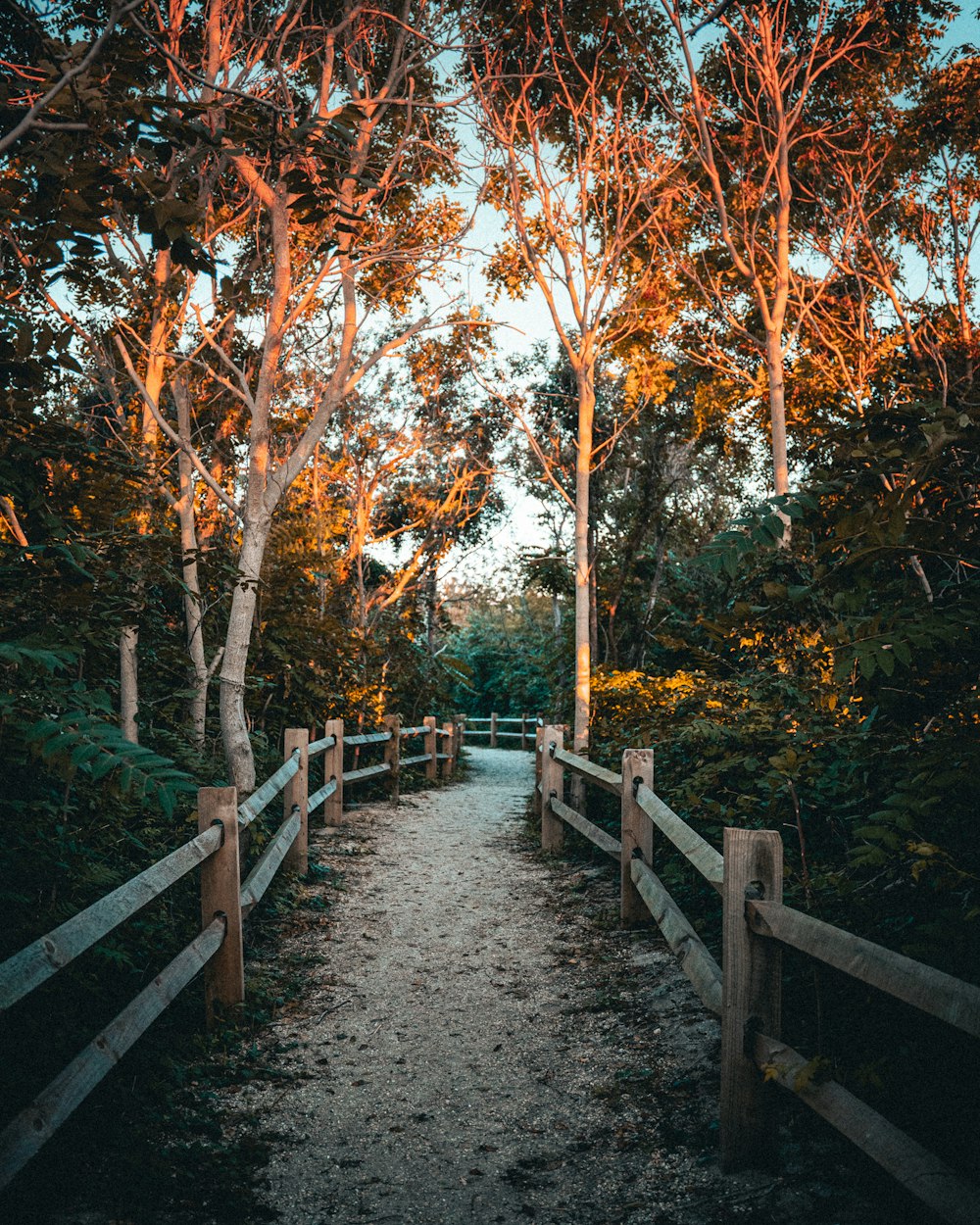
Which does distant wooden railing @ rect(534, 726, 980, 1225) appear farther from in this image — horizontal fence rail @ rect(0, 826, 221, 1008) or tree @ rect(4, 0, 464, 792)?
tree @ rect(4, 0, 464, 792)

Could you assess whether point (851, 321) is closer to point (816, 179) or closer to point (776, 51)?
point (816, 179)

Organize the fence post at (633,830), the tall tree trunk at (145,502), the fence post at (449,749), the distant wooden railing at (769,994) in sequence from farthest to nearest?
the fence post at (449,749)
the tall tree trunk at (145,502)
the fence post at (633,830)
the distant wooden railing at (769,994)

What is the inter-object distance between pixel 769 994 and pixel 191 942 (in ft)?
8.86

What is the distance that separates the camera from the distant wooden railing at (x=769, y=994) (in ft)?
6.21

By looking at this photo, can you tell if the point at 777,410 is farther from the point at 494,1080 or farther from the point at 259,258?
the point at 494,1080

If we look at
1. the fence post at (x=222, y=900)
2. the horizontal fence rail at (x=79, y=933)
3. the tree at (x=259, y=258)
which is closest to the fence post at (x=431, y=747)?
the tree at (x=259, y=258)

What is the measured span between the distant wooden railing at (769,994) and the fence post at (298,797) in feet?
11.7

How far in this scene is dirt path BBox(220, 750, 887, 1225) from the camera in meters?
2.95

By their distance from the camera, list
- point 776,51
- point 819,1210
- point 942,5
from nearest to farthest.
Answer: point 819,1210, point 776,51, point 942,5

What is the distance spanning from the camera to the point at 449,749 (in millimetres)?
17750

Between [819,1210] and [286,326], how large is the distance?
7.36 meters

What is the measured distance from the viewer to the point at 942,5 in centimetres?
1341

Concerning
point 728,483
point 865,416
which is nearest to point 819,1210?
point 865,416

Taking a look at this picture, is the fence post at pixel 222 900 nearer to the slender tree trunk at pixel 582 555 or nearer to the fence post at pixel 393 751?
the slender tree trunk at pixel 582 555
